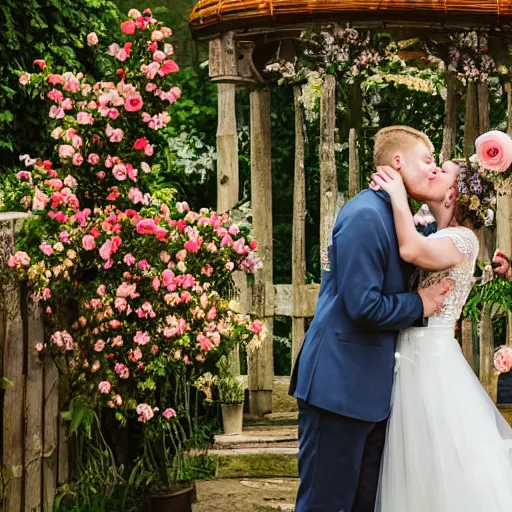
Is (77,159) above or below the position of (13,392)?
above

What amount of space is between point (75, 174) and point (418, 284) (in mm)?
2084

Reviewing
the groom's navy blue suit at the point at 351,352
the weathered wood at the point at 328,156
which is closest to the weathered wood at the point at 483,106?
the weathered wood at the point at 328,156

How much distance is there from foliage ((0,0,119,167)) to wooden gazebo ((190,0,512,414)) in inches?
51.4

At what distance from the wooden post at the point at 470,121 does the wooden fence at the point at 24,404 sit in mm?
3408

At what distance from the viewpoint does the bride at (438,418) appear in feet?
14.0

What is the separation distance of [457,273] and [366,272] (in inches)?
17.4

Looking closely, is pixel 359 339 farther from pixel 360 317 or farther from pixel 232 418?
pixel 232 418

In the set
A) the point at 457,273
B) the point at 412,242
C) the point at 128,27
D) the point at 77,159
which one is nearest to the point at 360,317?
the point at 412,242

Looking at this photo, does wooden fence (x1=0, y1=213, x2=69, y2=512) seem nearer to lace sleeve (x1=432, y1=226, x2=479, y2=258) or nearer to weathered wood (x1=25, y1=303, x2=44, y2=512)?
weathered wood (x1=25, y1=303, x2=44, y2=512)

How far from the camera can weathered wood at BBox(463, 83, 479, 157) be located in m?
7.97

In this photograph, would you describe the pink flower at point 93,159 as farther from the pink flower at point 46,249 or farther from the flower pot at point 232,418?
the flower pot at point 232,418

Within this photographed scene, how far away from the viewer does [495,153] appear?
4.52m

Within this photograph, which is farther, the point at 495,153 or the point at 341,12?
the point at 341,12

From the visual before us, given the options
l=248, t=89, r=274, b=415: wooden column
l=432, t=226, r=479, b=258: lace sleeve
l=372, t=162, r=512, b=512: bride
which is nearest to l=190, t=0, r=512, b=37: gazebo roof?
l=248, t=89, r=274, b=415: wooden column
